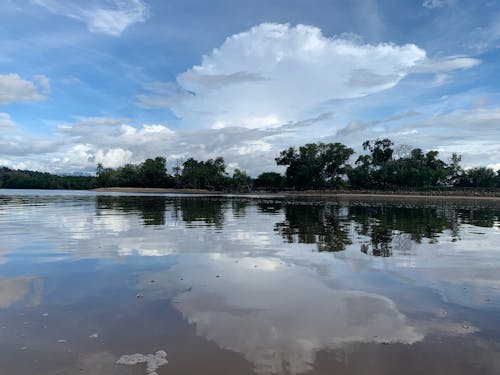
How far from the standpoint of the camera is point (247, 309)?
766 cm

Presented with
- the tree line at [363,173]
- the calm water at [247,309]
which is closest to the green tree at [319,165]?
the tree line at [363,173]

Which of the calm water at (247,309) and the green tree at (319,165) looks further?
the green tree at (319,165)

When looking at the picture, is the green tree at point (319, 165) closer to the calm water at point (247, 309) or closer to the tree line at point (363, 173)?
the tree line at point (363, 173)

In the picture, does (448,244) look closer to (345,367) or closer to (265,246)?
(265,246)

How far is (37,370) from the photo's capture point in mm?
5098

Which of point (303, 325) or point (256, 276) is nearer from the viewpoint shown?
point (303, 325)

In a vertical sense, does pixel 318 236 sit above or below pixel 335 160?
below

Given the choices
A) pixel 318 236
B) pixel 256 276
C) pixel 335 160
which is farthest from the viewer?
pixel 335 160

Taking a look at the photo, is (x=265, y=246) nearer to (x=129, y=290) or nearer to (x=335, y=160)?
(x=129, y=290)

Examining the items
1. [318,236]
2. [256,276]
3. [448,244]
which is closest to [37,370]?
[256,276]

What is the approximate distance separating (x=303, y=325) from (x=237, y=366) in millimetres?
1871

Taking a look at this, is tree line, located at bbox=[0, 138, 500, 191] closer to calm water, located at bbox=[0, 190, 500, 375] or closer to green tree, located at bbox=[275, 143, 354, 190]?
green tree, located at bbox=[275, 143, 354, 190]

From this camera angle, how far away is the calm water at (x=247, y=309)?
5.49 m

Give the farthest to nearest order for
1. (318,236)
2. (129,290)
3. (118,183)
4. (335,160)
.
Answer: (118,183) < (335,160) < (318,236) < (129,290)
